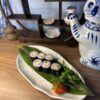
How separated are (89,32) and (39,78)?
0.25 meters

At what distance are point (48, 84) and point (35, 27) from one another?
0.38 m

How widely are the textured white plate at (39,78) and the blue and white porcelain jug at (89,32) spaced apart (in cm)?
8

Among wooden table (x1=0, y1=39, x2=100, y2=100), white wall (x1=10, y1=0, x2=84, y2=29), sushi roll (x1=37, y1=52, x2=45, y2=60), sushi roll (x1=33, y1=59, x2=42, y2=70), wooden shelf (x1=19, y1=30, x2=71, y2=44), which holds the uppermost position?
white wall (x1=10, y1=0, x2=84, y2=29)

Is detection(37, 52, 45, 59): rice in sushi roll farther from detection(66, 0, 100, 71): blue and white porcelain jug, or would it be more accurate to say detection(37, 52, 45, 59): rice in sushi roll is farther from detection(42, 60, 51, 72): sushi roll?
detection(66, 0, 100, 71): blue and white porcelain jug

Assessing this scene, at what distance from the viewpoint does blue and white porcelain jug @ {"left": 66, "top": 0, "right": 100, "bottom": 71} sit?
584 millimetres

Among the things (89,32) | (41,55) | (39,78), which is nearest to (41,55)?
(41,55)

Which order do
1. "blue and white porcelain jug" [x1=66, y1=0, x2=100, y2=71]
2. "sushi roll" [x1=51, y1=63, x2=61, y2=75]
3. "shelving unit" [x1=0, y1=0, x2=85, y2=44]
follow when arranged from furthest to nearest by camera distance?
1. "shelving unit" [x1=0, y1=0, x2=85, y2=44]
2. "sushi roll" [x1=51, y1=63, x2=61, y2=75]
3. "blue and white porcelain jug" [x1=66, y1=0, x2=100, y2=71]

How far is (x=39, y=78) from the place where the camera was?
70 centimetres

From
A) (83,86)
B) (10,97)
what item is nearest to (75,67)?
(83,86)

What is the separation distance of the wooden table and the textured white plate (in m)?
0.02

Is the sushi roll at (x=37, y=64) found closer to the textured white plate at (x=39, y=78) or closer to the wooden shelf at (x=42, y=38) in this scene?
the textured white plate at (x=39, y=78)

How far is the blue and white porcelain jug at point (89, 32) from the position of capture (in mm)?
584

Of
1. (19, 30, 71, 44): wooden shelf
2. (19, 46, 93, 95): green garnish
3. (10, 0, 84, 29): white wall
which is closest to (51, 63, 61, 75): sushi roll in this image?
(19, 46, 93, 95): green garnish

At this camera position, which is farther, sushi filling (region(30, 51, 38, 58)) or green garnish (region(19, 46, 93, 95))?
sushi filling (region(30, 51, 38, 58))
